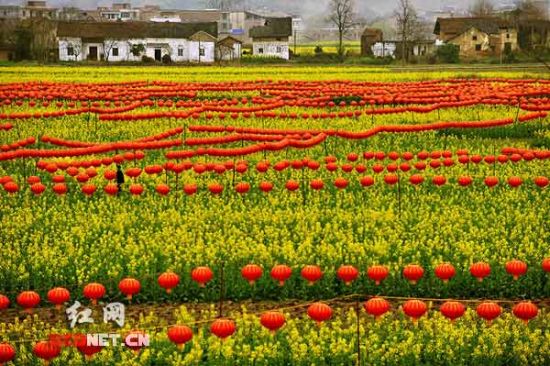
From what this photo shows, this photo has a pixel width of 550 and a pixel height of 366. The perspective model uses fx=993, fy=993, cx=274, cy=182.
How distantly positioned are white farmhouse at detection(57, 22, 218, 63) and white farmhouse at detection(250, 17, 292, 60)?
47.6 feet

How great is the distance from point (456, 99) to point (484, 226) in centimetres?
1721

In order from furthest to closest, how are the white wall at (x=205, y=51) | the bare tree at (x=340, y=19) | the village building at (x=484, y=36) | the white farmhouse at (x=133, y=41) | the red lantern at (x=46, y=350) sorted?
1. the bare tree at (x=340, y=19)
2. the village building at (x=484, y=36)
3. the white wall at (x=205, y=51)
4. the white farmhouse at (x=133, y=41)
5. the red lantern at (x=46, y=350)

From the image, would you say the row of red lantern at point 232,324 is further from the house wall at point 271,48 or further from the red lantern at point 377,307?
the house wall at point 271,48

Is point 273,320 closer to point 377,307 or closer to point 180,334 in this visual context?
point 180,334

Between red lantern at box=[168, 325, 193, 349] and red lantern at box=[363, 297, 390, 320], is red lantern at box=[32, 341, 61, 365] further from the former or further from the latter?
red lantern at box=[363, 297, 390, 320]

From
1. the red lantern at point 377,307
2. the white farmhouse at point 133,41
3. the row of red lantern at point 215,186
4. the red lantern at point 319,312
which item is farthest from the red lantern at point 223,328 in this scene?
the white farmhouse at point 133,41

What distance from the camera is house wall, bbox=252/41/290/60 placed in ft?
360

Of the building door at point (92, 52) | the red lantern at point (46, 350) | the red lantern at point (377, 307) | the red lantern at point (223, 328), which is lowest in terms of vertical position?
the red lantern at point (46, 350)

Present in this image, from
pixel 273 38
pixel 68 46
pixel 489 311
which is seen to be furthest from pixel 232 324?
pixel 273 38

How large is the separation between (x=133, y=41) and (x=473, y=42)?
35123 mm

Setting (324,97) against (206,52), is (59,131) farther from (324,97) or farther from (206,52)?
(206,52)

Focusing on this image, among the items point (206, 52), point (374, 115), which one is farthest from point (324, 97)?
point (206, 52)

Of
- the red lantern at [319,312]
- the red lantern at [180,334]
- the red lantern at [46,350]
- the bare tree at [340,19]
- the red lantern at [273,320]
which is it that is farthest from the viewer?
the bare tree at [340,19]

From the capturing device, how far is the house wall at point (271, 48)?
10975 cm
